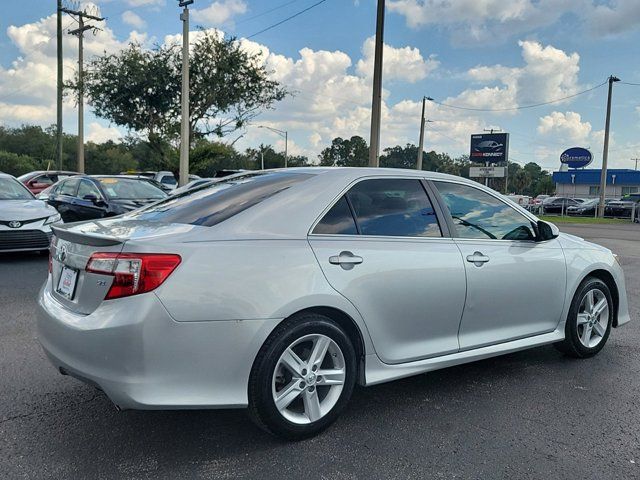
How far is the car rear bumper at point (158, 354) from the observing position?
2.69 meters

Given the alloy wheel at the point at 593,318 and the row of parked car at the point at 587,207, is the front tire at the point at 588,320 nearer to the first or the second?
the alloy wheel at the point at 593,318

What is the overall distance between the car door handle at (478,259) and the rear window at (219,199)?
1.26m

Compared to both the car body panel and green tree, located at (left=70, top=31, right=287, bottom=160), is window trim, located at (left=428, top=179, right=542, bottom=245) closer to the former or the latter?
the car body panel

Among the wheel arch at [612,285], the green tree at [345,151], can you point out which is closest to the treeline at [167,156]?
the green tree at [345,151]

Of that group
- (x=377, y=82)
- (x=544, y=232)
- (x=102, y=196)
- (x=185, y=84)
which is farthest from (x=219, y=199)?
(x=185, y=84)

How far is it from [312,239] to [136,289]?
3.33ft

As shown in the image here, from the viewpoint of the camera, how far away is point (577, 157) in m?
49.8

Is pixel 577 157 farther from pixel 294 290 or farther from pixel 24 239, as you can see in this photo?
pixel 294 290

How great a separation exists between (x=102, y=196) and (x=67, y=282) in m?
8.19

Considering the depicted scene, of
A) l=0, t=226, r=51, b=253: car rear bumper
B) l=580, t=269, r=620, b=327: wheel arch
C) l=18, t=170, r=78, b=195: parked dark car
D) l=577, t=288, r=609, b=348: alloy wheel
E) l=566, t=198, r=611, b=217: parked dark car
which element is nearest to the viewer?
l=577, t=288, r=609, b=348: alloy wheel

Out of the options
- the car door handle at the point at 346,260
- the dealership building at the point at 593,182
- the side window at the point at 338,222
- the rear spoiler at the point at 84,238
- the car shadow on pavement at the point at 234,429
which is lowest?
the car shadow on pavement at the point at 234,429

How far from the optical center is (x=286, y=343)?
300 cm

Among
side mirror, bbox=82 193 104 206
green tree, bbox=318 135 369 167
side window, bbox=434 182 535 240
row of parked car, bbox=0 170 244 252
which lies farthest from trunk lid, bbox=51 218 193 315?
green tree, bbox=318 135 369 167

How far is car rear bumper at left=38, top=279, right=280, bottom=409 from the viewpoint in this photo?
2693 mm
